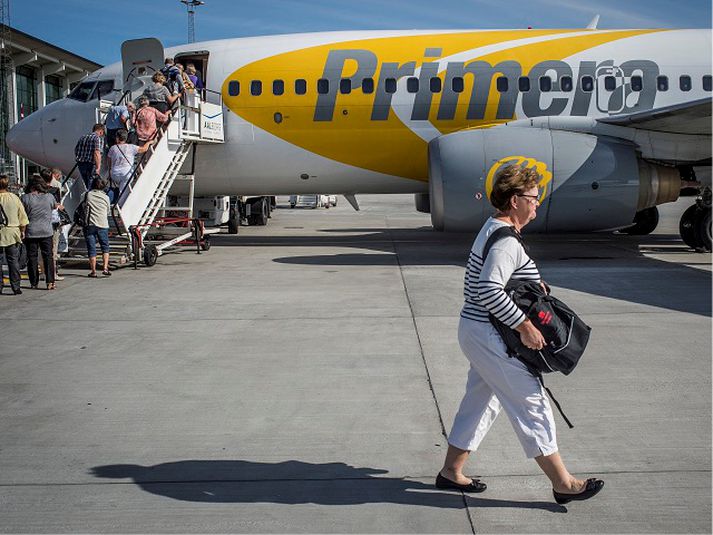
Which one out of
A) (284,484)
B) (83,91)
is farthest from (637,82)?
(284,484)

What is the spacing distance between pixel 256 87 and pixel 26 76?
42.9 metres

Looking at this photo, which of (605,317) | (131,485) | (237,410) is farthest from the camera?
(605,317)

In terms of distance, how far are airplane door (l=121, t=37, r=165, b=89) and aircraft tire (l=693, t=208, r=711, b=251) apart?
10.9 metres

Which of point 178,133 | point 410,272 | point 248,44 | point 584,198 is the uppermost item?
point 248,44

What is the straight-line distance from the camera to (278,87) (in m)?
15.2

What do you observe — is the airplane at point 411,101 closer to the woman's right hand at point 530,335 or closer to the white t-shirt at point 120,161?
the white t-shirt at point 120,161

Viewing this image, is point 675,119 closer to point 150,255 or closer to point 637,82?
point 637,82

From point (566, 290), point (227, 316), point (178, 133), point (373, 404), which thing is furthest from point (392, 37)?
point (373, 404)

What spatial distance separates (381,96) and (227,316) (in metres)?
7.36

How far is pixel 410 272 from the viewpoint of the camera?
1245cm

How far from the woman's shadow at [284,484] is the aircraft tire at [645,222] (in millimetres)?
15252

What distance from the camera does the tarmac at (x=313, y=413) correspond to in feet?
13.3

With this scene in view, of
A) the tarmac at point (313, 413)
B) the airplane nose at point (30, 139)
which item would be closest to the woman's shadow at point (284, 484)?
the tarmac at point (313, 413)

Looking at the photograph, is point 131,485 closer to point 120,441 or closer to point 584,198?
point 120,441
